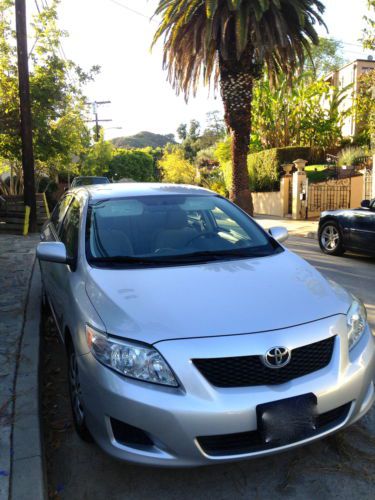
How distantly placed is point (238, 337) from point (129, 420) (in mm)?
685

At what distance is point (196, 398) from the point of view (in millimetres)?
2219

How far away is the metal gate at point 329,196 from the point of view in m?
17.4

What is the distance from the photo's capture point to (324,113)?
28.0 metres

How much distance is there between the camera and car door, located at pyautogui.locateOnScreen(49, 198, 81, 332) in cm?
343

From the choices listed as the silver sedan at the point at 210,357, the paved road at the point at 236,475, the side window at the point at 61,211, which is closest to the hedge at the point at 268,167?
the side window at the point at 61,211

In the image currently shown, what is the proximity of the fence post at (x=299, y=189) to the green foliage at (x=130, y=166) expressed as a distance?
38.2 meters

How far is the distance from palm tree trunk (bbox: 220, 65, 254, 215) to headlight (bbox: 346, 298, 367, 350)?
9.24 metres

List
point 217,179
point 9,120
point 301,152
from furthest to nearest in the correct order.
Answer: point 217,179, point 301,152, point 9,120

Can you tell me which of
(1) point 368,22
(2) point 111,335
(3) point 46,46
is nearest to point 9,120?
(3) point 46,46

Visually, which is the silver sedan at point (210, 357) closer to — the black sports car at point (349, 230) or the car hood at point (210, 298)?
the car hood at point (210, 298)

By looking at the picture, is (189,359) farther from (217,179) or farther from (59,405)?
(217,179)

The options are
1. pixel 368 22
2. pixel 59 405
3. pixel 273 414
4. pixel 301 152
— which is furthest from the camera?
pixel 301 152

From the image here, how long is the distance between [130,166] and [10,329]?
175 ft

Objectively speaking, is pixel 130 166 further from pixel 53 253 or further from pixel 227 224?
pixel 53 253
